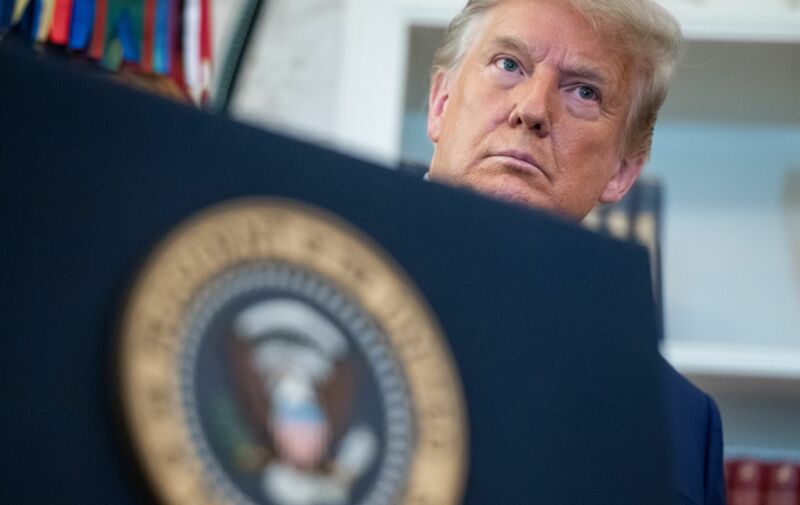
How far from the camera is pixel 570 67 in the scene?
5.27ft

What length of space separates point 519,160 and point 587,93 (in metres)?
0.18

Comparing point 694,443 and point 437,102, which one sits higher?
point 437,102

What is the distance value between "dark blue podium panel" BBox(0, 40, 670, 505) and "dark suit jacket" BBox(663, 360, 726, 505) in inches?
14.2

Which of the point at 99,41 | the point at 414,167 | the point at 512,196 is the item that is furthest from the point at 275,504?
the point at 99,41

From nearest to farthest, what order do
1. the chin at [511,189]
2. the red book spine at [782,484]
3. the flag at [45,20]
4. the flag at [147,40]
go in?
1. the chin at [511,189]
2. the flag at [45,20]
3. the flag at [147,40]
4. the red book spine at [782,484]

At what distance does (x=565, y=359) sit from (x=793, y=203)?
98.3 inches

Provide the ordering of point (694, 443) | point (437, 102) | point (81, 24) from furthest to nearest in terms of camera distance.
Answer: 1. point (81, 24)
2. point (437, 102)
3. point (694, 443)

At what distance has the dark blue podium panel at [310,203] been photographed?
0.66 m

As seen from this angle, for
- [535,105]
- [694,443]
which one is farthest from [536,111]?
[694,443]

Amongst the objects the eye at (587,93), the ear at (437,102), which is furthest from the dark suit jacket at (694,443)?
the ear at (437,102)

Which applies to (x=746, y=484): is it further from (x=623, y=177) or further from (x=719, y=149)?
(x=623, y=177)

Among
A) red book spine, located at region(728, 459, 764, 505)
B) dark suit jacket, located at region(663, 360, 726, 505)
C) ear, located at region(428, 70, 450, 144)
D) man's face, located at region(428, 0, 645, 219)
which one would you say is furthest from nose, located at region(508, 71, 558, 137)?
red book spine, located at region(728, 459, 764, 505)

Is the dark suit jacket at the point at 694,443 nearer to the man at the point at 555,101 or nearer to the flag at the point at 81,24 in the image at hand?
the man at the point at 555,101

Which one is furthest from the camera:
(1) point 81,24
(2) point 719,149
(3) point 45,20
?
(2) point 719,149
